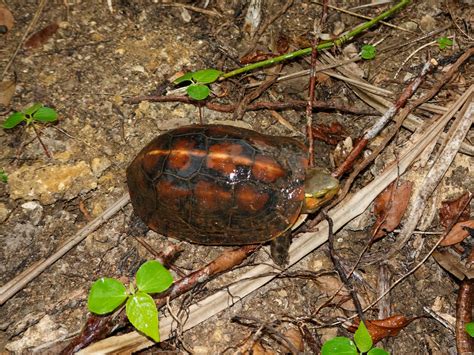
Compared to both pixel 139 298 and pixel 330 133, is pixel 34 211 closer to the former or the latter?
pixel 139 298

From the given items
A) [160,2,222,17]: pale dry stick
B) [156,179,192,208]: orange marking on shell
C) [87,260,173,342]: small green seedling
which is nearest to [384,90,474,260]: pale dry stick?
[156,179,192,208]: orange marking on shell

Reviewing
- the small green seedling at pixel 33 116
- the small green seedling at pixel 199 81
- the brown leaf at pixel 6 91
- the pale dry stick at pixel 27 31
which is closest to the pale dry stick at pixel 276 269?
the small green seedling at pixel 199 81

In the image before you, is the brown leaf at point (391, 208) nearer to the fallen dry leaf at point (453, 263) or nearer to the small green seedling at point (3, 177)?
the fallen dry leaf at point (453, 263)

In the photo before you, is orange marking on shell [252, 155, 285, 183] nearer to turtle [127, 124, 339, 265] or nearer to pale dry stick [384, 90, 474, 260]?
turtle [127, 124, 339, 265]

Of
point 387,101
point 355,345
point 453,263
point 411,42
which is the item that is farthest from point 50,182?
point 411,42

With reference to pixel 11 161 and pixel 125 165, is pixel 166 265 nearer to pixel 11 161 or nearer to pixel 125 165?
pixel 125 165

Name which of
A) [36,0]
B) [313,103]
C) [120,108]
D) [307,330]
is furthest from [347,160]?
[36,0]
